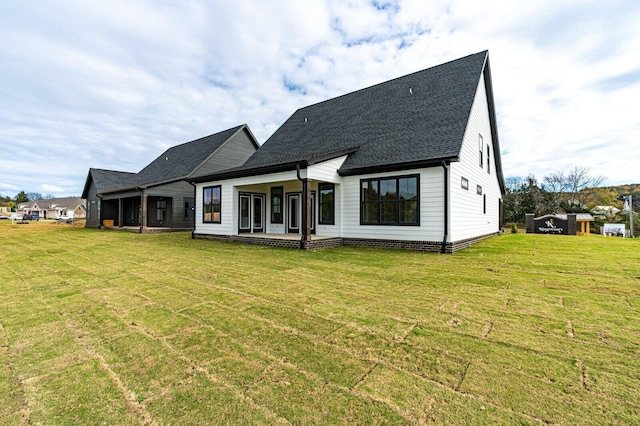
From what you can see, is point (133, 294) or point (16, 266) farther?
Result: point (16, 266)

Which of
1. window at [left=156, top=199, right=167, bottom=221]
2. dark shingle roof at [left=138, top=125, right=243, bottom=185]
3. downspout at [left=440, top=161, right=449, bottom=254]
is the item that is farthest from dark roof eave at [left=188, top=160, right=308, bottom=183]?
window at [left=156, top=199, right=167, bottom=221]

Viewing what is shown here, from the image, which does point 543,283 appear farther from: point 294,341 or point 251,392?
point 251,392

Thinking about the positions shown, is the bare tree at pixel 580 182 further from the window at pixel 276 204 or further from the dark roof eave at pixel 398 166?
the window at pixel 276 204

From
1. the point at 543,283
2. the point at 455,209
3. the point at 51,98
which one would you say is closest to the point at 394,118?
the point at 455,209

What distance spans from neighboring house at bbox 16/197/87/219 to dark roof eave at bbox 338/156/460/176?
279 feet

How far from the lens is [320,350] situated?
2.60 metres

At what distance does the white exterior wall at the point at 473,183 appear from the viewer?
9164 millimetres

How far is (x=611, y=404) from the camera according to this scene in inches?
73.1

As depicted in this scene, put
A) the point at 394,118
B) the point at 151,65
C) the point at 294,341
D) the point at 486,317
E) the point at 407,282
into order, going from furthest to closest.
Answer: the point at 151,65 → the point at 394,118 → the point at 407,282 → the point at 486,317 → the point at 294,341

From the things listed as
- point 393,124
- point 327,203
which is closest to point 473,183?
point 393,124

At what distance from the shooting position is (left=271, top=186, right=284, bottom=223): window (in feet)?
44.2

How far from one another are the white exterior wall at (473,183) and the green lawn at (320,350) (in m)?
4.18

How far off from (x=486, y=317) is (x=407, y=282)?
175 centimetres

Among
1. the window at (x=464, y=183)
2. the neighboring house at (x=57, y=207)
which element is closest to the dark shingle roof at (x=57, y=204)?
the neighboring house at (x=57, y=207)
